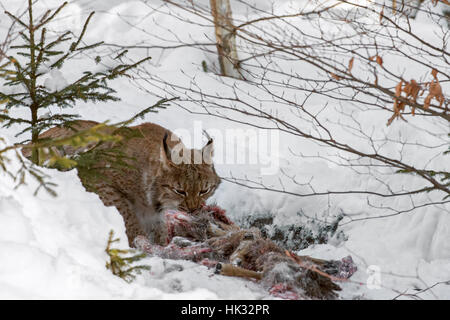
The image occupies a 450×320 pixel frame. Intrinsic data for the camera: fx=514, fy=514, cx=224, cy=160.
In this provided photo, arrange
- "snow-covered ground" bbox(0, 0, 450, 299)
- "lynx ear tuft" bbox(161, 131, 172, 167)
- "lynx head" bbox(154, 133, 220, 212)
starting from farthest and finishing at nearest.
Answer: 1. "lynx head" bbox(154, 133, 220, 212)
2. "lynx ear tuft" bbox(161, 131, 172, 167)
3. "snow-covered ground" bbox(0, 0, 450, 299)

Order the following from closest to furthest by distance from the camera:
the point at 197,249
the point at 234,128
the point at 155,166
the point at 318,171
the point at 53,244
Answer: the point at 53,244
the point at 197,249
the point at 155,166
the point at 318,171
the point at 234,128

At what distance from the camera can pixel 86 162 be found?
3.33 metres

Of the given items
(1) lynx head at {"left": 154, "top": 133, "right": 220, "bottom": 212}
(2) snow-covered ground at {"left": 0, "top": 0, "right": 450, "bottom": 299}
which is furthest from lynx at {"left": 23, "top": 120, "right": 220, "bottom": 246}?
(2) snow-covered ground at {"left": 0, "top": 0, "right": 450, "bottom": 299}

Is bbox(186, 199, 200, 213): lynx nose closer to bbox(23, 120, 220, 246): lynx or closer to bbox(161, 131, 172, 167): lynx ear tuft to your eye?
bbox(23, 120, 220, 246): lynx

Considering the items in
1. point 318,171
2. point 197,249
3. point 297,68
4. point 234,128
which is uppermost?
point 297,68

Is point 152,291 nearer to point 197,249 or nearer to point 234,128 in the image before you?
point 197,249

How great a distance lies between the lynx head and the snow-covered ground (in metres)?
1.20

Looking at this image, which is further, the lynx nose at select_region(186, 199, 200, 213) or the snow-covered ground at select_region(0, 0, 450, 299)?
the lynx nose at select_region(186, 199, 200, 213)

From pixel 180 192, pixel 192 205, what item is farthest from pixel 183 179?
pixel 192 205

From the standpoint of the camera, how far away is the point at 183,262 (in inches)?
136

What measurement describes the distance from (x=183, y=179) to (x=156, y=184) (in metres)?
0.27

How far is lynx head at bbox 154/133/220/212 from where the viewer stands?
15.0ft
